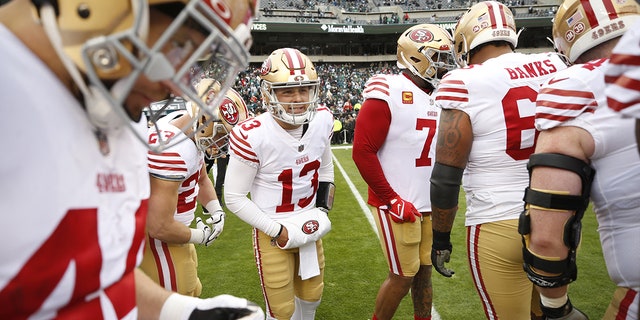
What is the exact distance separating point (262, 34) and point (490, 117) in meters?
36.9

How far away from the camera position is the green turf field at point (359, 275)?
3752mm

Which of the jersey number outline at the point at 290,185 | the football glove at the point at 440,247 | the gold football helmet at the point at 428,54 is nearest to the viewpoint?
the football glove at the point at 440,247

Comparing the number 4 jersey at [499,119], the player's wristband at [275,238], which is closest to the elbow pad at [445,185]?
the number 4 jersey at [499,119]

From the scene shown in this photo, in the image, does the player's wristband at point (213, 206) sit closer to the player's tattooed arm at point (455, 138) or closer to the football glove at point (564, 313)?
the player's tattooed arm at point (455, 138)

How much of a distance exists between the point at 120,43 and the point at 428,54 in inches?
102

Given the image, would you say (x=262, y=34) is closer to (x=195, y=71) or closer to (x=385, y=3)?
(x=385, y=3)

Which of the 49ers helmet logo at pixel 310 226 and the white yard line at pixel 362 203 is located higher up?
the 49ers helmet logo at pixel 310 226

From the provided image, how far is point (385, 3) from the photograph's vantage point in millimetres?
41406

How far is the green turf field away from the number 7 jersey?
1.41 meters

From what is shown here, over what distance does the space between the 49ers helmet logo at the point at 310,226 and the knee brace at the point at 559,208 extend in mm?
1349

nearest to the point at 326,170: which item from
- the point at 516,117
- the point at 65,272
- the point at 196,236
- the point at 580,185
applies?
the point at 196,236

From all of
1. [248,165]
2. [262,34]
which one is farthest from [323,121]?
[262,34]

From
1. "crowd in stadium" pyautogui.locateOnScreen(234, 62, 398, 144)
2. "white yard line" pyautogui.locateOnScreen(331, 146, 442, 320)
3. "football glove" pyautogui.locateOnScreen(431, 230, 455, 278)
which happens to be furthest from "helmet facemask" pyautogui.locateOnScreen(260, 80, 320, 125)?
"crowd in stadium" pyautogui.locateOnScreen(234, 62, 398, 144)

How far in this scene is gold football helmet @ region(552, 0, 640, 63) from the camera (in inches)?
67.8
